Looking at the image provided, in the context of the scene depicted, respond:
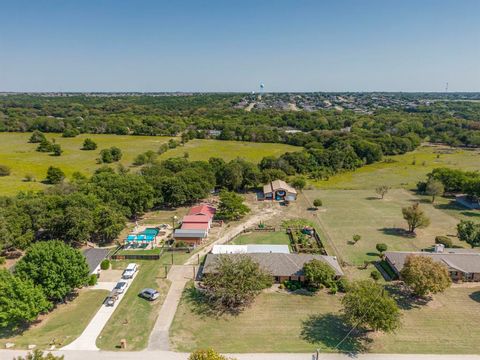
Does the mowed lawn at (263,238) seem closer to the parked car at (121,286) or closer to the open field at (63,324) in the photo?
the parked car at (121,286)

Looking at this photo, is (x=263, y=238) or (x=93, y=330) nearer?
(x=93, y=330)

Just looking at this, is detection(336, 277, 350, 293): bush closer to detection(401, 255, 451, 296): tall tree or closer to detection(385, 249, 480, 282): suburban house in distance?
detection(401, 255, 451, 296): tall tree

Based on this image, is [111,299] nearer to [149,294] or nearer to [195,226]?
[149,294]

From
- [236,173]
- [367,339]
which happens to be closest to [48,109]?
[236,173]

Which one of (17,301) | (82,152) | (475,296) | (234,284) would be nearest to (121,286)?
(17,301)

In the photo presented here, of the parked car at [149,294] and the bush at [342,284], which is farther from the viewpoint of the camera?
the bush at [342,284]

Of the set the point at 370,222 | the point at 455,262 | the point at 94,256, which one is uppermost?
the point at 455,262

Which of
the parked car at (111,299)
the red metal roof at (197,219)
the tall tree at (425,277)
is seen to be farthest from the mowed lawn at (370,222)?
the parked car at (111,299)
